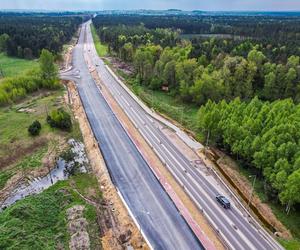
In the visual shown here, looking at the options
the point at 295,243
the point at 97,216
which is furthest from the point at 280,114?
the point at 97,216

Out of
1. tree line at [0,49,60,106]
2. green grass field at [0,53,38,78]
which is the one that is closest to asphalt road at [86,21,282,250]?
tree line at [0,49,60,106]

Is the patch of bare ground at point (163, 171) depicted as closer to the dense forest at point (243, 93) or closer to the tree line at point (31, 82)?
the dense forest at point (243, 93)

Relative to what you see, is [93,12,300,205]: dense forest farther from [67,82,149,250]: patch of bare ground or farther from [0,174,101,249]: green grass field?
[0,174,101,249]: green grass field

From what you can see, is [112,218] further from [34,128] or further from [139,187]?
Answer: [34,128]

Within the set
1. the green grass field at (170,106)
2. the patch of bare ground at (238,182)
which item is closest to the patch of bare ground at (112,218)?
the patch of bare ground at (238,182)

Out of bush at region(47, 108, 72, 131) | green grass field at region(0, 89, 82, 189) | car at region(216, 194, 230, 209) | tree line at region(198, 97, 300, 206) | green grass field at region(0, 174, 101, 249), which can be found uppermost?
tree line at region(198, 97, 300, 206)

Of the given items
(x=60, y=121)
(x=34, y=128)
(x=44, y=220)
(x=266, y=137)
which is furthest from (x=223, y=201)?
(x=34, y=128)
